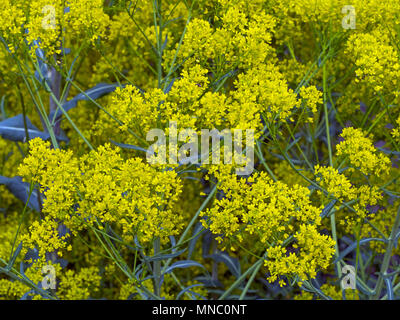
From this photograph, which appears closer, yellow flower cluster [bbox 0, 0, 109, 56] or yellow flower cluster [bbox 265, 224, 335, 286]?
yellow flower cluster [bbox 265, 224, 335, 286]

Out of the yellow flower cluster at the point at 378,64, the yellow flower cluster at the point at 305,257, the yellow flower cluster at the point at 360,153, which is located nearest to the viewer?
the yellow flower cluster at the point at 305,257

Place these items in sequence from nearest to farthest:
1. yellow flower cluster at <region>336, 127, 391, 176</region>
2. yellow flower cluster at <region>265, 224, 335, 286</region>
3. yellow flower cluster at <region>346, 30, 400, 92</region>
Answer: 1. yellow flower cluster at <region>265, 224, 335, 286</region>
2. yellow flower cluster at <region>336, 127, 391, 176</region>
3. yellow flower cluster at <region>346, 30, 400, 92</region>

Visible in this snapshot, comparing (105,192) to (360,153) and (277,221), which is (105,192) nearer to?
(277,221)

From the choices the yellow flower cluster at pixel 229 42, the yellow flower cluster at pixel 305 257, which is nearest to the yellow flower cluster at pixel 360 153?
the yellow flower cluster at pixel 305 257

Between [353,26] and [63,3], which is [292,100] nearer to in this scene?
[353,26]

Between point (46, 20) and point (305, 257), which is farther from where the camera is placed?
point (46, 20)

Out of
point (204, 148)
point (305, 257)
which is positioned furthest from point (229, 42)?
point (305, 257)

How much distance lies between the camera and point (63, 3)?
2.45 metres

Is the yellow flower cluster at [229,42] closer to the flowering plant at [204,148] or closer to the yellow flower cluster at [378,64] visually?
the flowering plant at [204,148]

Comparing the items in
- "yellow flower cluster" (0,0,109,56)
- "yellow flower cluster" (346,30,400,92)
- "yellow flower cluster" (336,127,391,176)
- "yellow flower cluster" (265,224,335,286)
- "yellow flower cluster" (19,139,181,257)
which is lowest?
"yellow flower cluster" (265,224,335,286)

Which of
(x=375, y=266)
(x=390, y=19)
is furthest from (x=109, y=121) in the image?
(x=375, y=266)

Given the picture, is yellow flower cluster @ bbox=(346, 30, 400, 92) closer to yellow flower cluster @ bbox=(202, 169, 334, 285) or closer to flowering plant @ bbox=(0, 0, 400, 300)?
flowering plant @ bbox=(0, 0, 400, 300)

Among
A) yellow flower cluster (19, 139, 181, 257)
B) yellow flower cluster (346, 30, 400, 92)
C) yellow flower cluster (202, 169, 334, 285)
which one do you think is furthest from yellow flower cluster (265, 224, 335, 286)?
yellow flower cluster (346, 30, 400, 92)
